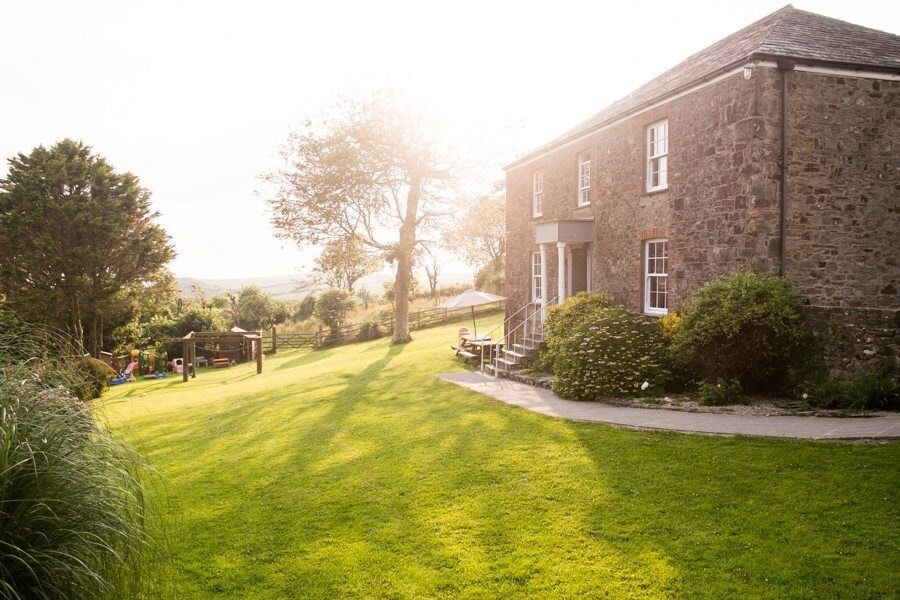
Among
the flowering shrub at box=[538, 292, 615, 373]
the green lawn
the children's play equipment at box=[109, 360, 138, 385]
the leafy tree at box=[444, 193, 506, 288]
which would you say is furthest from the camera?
the leafy tree at box=[444, 193, 506, 288]

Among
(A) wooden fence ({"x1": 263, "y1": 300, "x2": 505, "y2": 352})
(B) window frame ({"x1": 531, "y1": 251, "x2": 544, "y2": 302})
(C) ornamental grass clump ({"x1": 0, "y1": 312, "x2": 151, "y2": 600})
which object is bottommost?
(A) wooden fence ({"x1": 263, "y1": 300, "x2": 505, "y2": 352})

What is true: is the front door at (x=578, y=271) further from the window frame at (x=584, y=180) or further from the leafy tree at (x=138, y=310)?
the leafy tree at (x=138, y=310)

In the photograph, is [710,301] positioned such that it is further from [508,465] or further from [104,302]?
[104,302]

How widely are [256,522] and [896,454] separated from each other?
24.3ft

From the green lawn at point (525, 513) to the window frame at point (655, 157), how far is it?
760cm

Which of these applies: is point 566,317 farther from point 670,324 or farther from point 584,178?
point 584,178

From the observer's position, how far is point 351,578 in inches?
211

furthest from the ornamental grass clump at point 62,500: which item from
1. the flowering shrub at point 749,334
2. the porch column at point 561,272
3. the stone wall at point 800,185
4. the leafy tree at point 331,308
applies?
the leafy tree at point 331,308

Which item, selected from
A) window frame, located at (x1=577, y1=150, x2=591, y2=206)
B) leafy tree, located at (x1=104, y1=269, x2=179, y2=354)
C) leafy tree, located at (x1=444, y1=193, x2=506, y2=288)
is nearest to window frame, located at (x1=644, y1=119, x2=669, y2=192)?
window frame, located at (x1=577, y1=150, x2=591, y2=206)

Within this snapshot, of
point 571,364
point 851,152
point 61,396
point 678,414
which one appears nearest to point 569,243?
point 571,364

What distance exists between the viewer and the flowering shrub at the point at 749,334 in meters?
10.8

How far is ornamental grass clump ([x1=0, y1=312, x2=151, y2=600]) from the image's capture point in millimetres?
3414

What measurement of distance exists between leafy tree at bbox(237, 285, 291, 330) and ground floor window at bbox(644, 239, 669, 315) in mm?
31300

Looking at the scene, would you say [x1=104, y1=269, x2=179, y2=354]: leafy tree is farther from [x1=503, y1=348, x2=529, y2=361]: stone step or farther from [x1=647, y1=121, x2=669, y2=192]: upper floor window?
[x1=647, y1=121, x2=669, y2=192]: upper floor window
